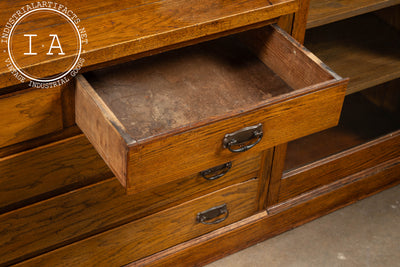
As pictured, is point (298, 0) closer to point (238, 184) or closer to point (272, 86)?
point (272, 86)

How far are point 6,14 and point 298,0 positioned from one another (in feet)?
2.21

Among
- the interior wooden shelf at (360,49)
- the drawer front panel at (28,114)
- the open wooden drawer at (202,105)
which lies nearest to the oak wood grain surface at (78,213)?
the drawer front panel at (28,114)

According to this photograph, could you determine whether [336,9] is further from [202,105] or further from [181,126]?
[181,126]

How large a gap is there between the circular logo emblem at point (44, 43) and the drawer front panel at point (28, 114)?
0.10 ft

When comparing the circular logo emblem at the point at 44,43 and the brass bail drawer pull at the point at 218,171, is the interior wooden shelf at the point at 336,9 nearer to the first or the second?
the brass bail drawer pull at the point at 218,171

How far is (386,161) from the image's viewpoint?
7.14 ft

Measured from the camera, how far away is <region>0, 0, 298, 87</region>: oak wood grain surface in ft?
4.08

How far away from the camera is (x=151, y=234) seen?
5.62 ft

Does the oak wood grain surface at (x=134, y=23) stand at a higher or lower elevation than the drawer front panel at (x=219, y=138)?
higher

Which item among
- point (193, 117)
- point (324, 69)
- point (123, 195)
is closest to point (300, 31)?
point (324, 69)

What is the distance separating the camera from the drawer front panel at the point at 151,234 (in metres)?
1.61

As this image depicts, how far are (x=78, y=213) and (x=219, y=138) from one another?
50 centimetres

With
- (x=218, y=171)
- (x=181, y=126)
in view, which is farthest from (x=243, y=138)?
(x=218, y=171)

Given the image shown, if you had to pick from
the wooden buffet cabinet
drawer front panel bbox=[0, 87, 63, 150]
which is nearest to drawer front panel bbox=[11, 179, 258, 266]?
the wooden buffet cabinet
